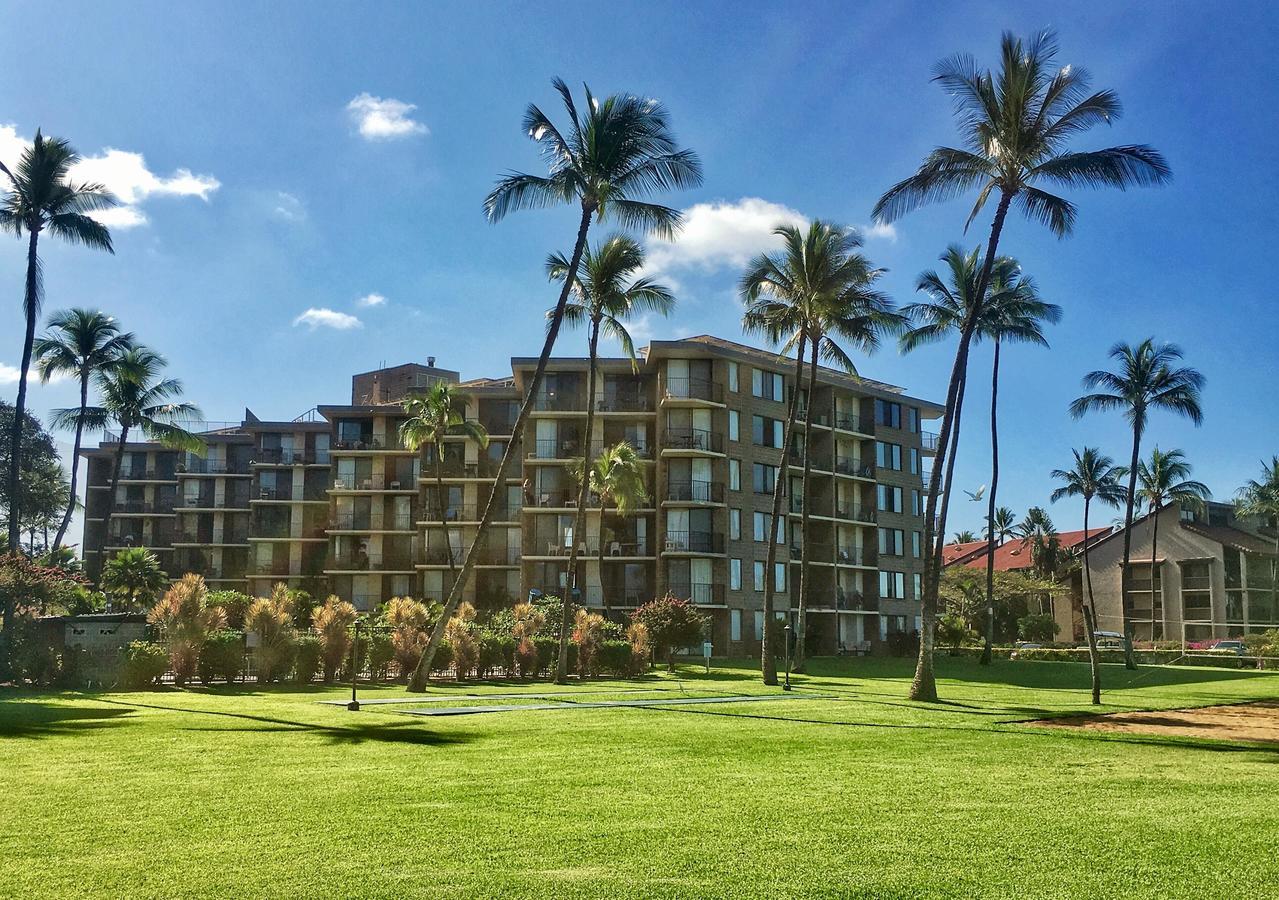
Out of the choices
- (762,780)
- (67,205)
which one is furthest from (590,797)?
(67,205)

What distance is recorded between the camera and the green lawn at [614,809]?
7.39 meters

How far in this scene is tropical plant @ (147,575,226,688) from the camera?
27377mm

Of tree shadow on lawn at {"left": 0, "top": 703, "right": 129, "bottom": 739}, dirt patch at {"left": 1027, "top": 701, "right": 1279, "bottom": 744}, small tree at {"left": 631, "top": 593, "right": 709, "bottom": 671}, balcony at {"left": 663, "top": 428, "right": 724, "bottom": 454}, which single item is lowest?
dirt patch at {"left": 1027, "top": 701, "right": 1279, "bottom": 744}

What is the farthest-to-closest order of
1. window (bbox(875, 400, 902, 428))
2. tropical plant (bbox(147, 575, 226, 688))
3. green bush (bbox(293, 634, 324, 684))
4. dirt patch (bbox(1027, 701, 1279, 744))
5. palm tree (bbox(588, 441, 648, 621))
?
window (bbox(875, 400, 902, 428))
palm tree (bbox(588, 441, 648, 621))
green bush (bbox(293, 634, 324, 684))
tropical plant (bbox(147, 575, 226, 688))
dirt patch (bbox(1027, 701, 1279, 744))

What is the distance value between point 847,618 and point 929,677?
41.5 m

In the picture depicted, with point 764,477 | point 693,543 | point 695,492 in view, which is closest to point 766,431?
point 764,477

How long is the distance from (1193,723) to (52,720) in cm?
2007

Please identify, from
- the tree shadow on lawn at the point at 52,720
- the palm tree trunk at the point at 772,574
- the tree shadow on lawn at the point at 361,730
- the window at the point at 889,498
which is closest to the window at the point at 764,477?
the window at the point at 889,498

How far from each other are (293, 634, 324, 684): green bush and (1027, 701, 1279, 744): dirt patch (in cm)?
1868

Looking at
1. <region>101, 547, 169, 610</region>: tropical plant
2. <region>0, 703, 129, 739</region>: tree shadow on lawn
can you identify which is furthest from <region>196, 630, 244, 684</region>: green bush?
<region>101, 547, 169, 610</region>: tropical plant

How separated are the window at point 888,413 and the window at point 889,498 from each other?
13.1 feet

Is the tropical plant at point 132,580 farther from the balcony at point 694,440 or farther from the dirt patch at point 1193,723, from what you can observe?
the dirt patch at point 1193,723

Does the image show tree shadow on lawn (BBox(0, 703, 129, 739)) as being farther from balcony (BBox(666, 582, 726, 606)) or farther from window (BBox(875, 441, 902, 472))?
window (BBox(875, 441, 902, 472))

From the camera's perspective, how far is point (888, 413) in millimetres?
70438
